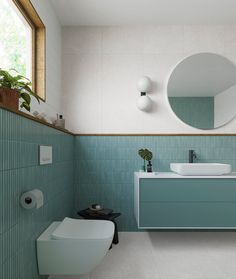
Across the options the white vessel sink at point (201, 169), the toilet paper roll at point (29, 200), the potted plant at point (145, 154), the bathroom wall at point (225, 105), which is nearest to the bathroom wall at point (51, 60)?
the potted plant at point (145, 154)

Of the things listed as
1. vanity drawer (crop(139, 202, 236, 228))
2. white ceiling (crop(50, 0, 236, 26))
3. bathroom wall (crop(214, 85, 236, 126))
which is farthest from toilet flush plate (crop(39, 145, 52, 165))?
bathroom wall (crop(214, 85, 236, 126))

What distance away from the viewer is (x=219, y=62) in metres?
3.12

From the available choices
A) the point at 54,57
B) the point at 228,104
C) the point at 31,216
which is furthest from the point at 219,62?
the point at 31,216

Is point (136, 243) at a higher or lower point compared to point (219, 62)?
lower

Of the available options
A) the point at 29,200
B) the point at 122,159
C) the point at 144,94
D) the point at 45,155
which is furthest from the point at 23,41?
the point at 29,200

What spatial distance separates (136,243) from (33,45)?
2.17 m

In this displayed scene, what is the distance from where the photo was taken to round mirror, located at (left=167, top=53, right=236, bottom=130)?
3.05 m

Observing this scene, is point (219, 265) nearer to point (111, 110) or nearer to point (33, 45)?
point (111, 110)

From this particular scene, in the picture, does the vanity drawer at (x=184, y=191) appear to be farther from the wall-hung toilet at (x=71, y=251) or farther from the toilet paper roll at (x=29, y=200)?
the toilet paper roll at (x=29, y=200)

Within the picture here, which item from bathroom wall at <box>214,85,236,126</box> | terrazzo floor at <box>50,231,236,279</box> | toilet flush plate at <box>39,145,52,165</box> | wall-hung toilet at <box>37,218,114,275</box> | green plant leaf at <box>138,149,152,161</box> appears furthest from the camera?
bathroom wall at <box>214,85,236,126</box>

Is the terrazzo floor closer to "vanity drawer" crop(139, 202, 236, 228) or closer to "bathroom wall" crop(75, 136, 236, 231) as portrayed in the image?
"vanity drawer" crop(139, 202, 236, 228)

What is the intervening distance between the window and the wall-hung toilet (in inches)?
52.1

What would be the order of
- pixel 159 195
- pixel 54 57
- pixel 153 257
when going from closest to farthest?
pixel 153 257
pixel 159 195
pixel 54 57

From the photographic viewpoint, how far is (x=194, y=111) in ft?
10.1
